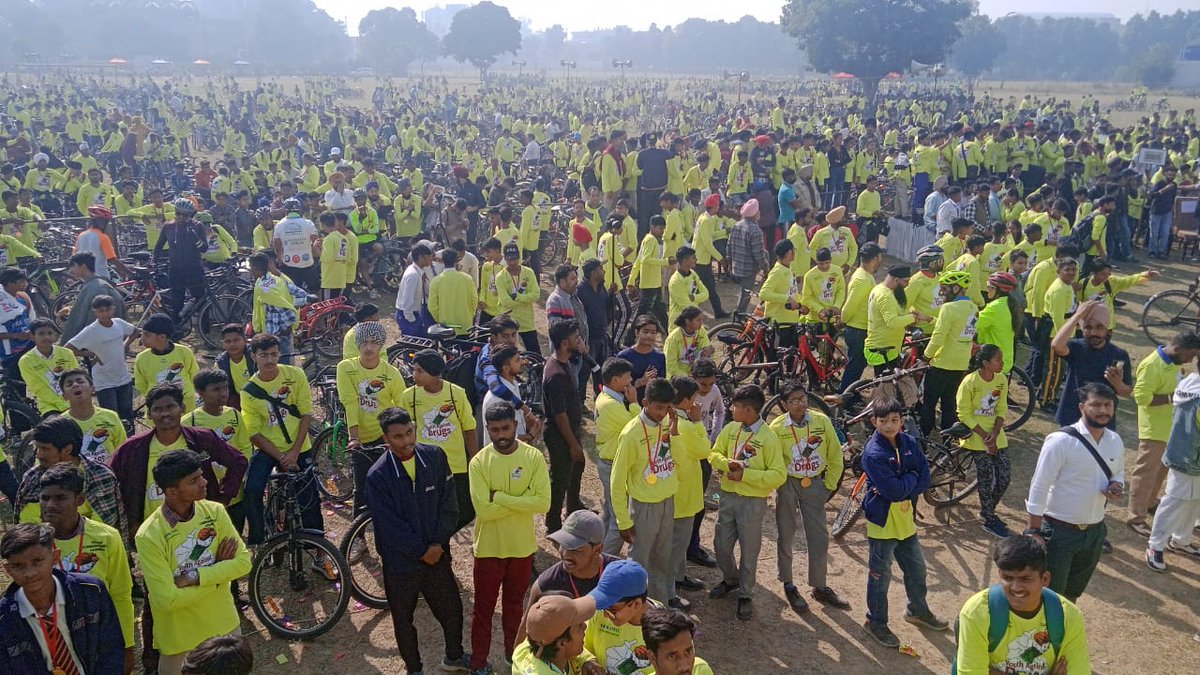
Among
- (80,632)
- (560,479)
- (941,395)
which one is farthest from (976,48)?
(80,632)

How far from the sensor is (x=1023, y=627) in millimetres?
3930

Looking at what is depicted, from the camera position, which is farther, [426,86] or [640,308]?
[426,86]

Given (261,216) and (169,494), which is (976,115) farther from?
(169,494)

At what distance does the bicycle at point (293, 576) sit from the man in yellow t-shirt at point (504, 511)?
1.20 meters

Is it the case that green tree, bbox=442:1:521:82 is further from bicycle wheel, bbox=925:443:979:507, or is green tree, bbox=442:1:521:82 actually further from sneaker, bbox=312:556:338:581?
sneaker, bbox=312:556:338:581

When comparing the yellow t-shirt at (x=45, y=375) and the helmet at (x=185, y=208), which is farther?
the helmet at (x=185, y=208)

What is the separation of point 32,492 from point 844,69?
46921 millimetres

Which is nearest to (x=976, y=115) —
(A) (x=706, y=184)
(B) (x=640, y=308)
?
(A) (x=706, y=184)

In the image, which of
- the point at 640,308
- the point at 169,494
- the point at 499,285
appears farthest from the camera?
the point at 640,308

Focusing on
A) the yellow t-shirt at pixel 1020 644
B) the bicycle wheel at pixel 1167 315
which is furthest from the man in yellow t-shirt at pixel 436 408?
the bicycle wheel at pixel 1167 315

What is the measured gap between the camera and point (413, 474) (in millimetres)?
5121

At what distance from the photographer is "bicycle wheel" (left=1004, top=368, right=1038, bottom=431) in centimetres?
971

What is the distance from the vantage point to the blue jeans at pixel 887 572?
5926mm

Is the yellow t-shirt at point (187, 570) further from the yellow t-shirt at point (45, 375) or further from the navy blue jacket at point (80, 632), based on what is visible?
the yellow t-shirt at point (45, 375)
